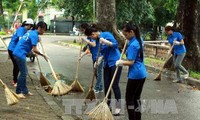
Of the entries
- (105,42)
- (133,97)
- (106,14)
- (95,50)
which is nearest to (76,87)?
(95,50)

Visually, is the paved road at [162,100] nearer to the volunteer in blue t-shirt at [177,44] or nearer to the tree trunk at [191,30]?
the volunteer in blue t-shirt at [177,44]

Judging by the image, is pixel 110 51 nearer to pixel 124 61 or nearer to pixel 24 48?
pixel 124 61

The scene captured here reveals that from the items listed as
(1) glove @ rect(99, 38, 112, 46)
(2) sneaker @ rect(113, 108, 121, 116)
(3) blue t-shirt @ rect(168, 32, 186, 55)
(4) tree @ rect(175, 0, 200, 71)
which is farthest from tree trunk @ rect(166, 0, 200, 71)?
(1) glove @ rect(99, 38, 112, 46)

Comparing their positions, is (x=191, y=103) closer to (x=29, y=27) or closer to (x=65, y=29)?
(x=29, y=27)

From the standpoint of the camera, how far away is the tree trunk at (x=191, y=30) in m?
13.4

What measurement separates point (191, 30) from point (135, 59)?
8.08 metres

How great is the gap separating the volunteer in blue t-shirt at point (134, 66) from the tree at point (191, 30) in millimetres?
7685

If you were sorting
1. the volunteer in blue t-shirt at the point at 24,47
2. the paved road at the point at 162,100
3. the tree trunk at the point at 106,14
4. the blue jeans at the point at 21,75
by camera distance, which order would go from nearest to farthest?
the paved road at the point at 162,100 → the volunteer in blue t-shirt at the point at 24,47 → the blue jeans at the point at 21,75 → the tree trunk at the point at 106,14

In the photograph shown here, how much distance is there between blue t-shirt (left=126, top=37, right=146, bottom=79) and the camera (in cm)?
587

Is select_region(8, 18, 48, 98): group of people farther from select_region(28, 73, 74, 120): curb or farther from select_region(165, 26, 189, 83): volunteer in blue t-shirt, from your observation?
select_region(165, 26, 189, 83): volunteer in blue t-shirt

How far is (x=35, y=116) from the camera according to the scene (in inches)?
267

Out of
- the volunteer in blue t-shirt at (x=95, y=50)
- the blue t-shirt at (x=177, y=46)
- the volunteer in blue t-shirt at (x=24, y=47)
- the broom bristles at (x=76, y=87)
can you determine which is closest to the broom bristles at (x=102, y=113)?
the volunteer in blue t-shirt at (x=95, y=50)

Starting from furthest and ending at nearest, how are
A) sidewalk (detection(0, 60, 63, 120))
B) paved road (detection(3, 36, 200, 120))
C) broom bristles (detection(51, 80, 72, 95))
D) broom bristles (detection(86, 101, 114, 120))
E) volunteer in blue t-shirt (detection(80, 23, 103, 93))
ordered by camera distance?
broom bristles (detection(51, 80, 72, 95))
volunteer in blue t-shirt (detection(80, 23, 103, 93))
paved road (detection(3, 36, 200, 120))
sidewalk (detection(0, 60, 63, 120))
broom bristles (detection(86, 101, 114, 120))

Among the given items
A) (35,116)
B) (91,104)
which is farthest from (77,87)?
(35,116)
